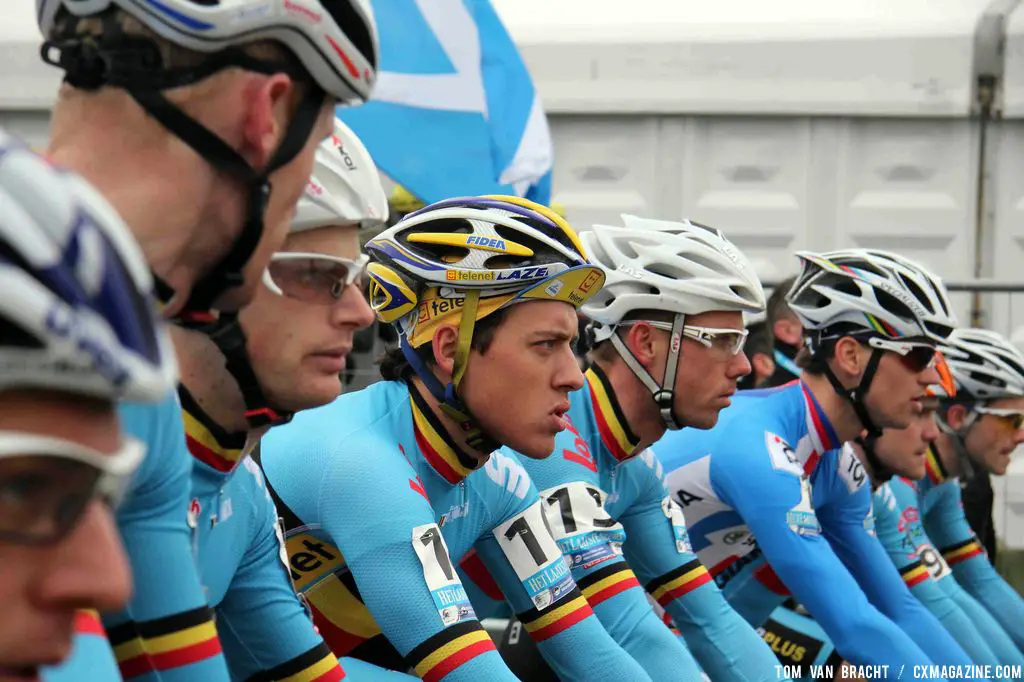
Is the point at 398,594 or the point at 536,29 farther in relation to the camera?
the point at 536,29

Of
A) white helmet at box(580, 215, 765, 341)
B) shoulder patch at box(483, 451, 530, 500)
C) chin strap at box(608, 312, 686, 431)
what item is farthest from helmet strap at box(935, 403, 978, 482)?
shoulder patch at box(483, 451, 530, 500)

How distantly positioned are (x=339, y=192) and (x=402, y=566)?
101 centimetres

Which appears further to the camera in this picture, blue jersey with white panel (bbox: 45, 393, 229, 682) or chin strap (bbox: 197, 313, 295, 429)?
chin strap (bbox: 197, 313, 295, 429)

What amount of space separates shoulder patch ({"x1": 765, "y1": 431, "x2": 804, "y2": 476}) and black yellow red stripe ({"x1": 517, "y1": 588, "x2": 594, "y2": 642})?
2.08 meters

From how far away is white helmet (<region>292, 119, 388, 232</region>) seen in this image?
11.0 ft

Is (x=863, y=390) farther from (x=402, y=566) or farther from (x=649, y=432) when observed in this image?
(x=402, y=566)

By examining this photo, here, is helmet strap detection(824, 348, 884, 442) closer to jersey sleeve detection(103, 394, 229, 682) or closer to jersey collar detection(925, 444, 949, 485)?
jersey collar detection(925, 444, 949, 485)

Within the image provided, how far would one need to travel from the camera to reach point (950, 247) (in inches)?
404

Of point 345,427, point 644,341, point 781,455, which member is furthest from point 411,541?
point 781,455

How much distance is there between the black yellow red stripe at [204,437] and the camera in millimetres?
3061

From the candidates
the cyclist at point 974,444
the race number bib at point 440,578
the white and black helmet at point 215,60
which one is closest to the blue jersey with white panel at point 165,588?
the white and black helmet at point 215,60

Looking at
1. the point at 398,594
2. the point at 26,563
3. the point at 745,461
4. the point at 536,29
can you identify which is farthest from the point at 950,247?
the point at 26,563

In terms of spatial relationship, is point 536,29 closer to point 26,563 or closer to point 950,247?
point 950,247

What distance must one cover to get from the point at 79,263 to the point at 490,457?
3407mm
